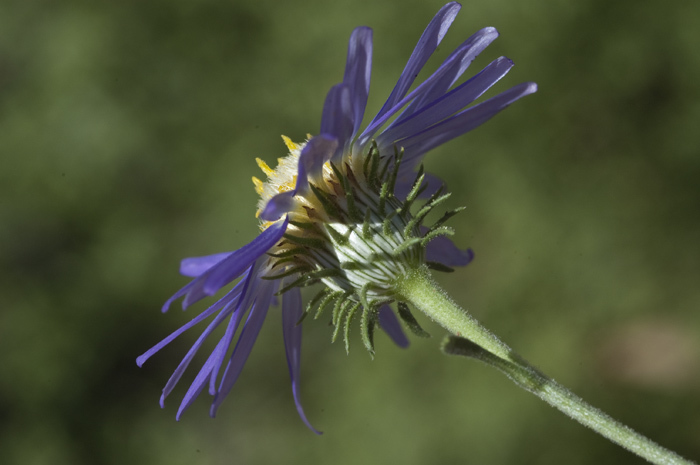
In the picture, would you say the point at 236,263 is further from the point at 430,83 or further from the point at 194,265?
the point at 430,83

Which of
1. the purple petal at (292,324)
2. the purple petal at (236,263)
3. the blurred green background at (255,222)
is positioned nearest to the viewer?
the purple petal at (236,263)

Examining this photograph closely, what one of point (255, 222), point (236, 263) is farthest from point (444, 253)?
point (255, 222)

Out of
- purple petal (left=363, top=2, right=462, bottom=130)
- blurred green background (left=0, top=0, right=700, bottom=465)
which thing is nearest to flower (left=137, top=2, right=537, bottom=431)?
purple petal (left=363, top=2, right=462, bottom=130)

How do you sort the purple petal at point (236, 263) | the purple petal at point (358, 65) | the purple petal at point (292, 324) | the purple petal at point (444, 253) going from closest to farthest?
the purple petal at point (236, 263) → the purple petal at point (358, 65) → the purple petal at point (292, 324) → the purple petal at point (444, 253)

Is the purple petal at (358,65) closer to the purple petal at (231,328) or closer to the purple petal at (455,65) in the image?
the purple petal at (455,65)

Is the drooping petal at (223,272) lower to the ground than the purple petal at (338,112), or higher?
lower

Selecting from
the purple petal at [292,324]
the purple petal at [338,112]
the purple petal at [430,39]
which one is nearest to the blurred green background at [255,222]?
the purple petal at [292,324]

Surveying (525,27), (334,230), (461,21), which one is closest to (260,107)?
(461,21)

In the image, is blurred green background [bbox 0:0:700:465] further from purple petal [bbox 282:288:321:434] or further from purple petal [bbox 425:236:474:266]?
purple petal [bbox 282:288:321:434]
